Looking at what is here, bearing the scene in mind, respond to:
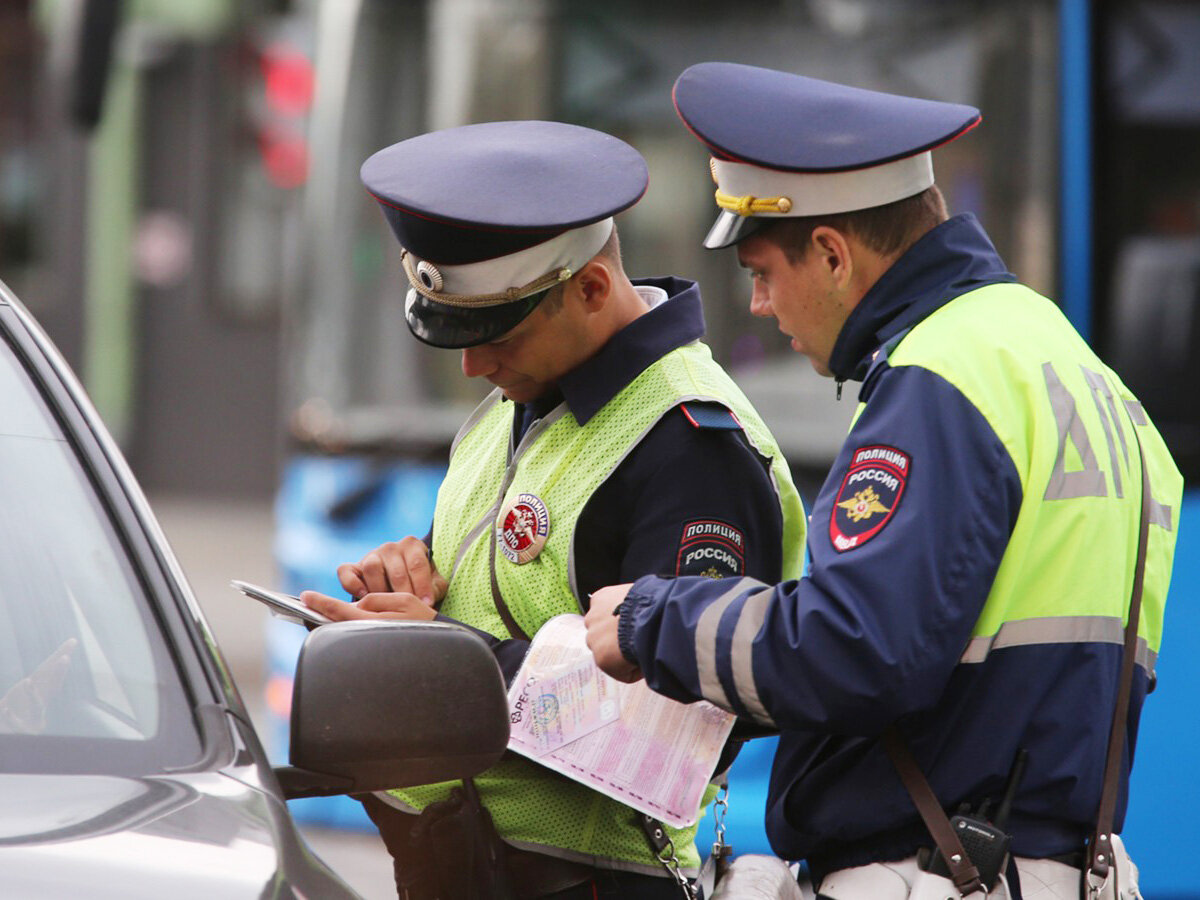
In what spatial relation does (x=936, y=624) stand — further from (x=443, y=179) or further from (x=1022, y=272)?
(x=1022, y=272)

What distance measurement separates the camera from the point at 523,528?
2.56 metres

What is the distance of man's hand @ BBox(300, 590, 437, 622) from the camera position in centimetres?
257

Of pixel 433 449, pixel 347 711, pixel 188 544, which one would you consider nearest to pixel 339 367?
pixel 433 449

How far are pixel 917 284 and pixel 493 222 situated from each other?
1.76 ft

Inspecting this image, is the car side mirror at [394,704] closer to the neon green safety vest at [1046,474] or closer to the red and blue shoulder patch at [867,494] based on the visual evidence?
the red and blue shoulder patch at [867,494]

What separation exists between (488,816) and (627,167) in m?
0.88

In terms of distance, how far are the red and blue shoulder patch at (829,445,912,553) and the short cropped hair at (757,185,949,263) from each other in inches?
12.4

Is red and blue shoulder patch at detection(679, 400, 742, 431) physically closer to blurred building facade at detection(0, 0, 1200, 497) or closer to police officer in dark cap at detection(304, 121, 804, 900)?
police officer in dark cap at detection(304, 121, 804, 900)

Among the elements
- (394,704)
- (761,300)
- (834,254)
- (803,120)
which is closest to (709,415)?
(761,300)

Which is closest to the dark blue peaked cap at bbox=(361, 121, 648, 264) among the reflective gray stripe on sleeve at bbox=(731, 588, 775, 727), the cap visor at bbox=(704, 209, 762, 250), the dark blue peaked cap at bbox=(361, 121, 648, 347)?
the dark blue peaked cap at bbox=(361, 121, 648, 347)

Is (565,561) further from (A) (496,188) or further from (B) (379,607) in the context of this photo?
(A) (496,188)

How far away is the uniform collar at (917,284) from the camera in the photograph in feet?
7.73

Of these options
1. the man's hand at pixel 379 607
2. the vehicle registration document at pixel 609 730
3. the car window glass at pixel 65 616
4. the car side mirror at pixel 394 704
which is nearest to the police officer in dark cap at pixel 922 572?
the vehicle registration document at pixel 609 730

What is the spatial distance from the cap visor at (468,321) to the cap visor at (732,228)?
0.25m
